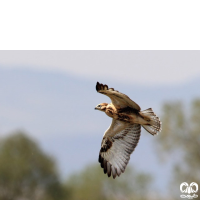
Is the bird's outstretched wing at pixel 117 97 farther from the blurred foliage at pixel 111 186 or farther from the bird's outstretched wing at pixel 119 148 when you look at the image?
the blurred foliage at pixel 111 186

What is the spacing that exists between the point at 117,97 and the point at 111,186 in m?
33.7

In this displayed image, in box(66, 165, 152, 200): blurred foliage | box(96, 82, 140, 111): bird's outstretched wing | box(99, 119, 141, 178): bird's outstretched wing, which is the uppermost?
box(66, 165, 152, 200): blurred foliage

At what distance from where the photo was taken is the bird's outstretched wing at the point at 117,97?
761 cm

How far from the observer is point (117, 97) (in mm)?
8062

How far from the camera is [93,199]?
40.1m

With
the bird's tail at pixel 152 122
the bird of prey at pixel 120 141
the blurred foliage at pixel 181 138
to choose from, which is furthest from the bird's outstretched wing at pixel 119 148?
the blurred foliage at pixel 181 138

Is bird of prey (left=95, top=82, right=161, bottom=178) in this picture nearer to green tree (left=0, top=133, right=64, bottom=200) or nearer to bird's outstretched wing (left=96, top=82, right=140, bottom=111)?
bird's outstretched wing (left=96, top=82, right=140, bottom=111)

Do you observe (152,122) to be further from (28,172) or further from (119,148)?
(28,172)

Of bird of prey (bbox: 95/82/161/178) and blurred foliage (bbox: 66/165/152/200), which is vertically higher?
→ blurred foliage (bbox: 66/165/152/200)

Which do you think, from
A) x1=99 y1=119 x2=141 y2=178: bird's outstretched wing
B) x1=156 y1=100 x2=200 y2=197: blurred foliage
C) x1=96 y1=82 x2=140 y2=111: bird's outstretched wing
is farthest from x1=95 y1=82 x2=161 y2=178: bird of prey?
x1=156 y1=100 x2=200 y2=197: blurred foliage

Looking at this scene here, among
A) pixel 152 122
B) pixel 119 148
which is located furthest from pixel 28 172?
pixel 152 122

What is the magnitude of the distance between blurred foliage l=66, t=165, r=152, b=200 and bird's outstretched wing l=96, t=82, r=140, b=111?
104 ft

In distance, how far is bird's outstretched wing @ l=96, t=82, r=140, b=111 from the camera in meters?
7.61

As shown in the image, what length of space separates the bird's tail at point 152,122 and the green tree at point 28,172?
31.0 meters
